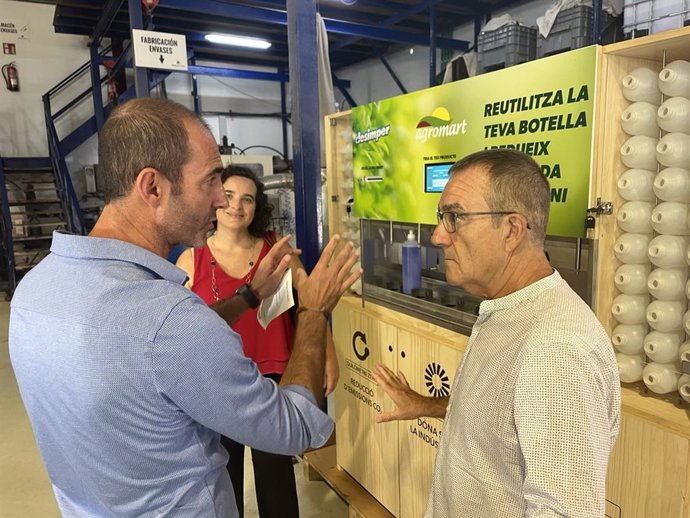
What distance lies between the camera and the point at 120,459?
3.06 ft

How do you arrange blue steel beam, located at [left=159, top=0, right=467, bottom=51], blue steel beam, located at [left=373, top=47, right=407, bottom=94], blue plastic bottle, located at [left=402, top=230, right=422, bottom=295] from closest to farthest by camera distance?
blue plastic bottle, located at [left=402, top=230, right=422, bottom=295] → blue steel beam, located at [left=159, top=0, right=467, bottom=51] → blue steel beam, located at [left=373, top=47, right=407, bottom=94]

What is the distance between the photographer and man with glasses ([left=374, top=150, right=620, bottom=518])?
881 mm

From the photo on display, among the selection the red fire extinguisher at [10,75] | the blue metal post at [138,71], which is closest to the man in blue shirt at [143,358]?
the blue metal post at [138,71]

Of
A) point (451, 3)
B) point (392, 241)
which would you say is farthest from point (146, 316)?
point (451, 3)

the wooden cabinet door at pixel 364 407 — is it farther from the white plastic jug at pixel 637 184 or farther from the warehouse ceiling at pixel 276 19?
the warehouse ceiling at pixel 276 19

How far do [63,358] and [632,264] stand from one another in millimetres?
1489

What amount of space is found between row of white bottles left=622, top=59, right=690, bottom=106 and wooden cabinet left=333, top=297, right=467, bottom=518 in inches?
38.3

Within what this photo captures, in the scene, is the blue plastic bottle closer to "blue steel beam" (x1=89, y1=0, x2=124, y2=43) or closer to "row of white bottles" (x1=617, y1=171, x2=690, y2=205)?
"row of white bottles" (x1=617, y1=171, x2=690, y2=205)

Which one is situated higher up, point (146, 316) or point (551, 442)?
point (146, 316)

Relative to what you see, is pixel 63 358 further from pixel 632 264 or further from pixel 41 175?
pixel 41 175

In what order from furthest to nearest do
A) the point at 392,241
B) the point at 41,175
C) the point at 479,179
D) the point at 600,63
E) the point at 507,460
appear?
1. the point at 41,175
2. the point at 392,241
3. the point at 600,63
4. the point at 479,179
5. the point at 507,460

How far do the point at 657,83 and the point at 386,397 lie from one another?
1.57 meters

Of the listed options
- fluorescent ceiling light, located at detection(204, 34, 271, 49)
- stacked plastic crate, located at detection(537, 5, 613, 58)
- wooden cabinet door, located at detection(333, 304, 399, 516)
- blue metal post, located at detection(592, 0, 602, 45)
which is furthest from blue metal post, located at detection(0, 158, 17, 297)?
blue metal post, located at detection(592, 0, 602, 45)

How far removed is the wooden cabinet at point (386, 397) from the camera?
1990 millimetres
